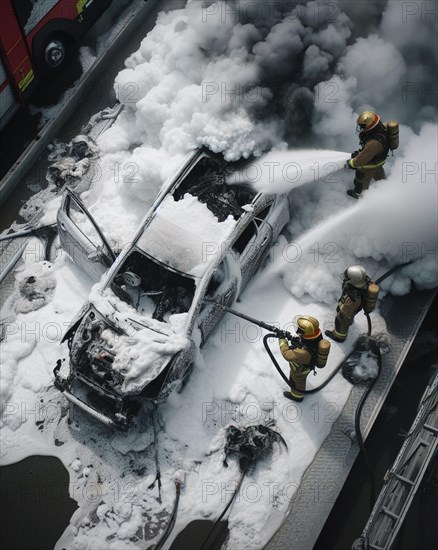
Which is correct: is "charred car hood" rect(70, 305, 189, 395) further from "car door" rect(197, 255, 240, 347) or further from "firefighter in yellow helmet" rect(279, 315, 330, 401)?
"firefighter in yellow helmet" rect(279, 315, 330, 401)

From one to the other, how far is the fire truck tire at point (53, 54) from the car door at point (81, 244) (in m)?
3.18

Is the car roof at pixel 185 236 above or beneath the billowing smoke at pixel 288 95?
beneath

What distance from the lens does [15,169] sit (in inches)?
407

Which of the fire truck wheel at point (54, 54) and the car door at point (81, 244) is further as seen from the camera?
the fire truck wheel at point (54, 54)

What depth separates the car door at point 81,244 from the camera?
8.77 m

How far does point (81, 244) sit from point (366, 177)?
4.26 m

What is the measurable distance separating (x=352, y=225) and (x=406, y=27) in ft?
12.1

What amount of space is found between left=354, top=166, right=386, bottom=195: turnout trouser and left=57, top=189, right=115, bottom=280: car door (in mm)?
3789

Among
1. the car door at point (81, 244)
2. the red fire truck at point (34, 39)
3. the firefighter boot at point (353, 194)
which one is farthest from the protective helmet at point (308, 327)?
the red fire truck at point (34, 39)

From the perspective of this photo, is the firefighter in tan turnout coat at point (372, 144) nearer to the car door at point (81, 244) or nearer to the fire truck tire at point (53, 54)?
the car door at point (81, 244)

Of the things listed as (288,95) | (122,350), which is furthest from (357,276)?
(288,95)

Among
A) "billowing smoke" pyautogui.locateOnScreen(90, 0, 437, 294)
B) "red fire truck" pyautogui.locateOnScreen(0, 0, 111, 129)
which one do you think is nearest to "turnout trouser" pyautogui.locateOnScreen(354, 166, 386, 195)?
"billowing smoke" pyautogui.locateOnScreen(90, 0, 437, 294)

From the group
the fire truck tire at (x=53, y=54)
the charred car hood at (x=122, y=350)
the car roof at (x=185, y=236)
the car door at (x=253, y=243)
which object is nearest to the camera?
the charred car hood at (x=122, y=350)

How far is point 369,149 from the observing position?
354 inches
